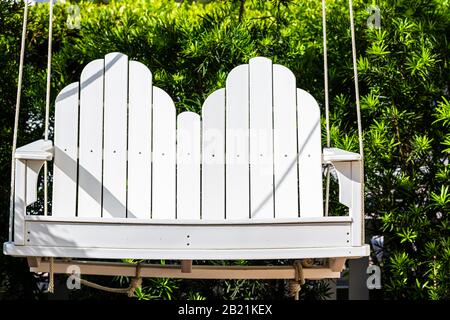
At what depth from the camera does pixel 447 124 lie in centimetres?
417

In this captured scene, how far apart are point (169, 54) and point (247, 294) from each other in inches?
52.7

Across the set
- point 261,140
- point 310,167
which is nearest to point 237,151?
point 261,140

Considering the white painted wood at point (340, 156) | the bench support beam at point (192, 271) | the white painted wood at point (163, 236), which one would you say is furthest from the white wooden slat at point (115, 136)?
the white painted wood at point (340, 156)

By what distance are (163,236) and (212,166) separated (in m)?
0.45

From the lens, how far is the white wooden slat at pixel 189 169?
318 centimetres

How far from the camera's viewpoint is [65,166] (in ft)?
10.4

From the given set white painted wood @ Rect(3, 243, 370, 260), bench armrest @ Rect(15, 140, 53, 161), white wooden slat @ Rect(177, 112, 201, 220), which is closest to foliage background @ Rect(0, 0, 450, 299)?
white wooden slat @ Rect(177, 112, 201, 220)

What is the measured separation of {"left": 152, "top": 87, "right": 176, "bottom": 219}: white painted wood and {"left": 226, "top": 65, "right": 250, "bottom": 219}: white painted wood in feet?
0.71

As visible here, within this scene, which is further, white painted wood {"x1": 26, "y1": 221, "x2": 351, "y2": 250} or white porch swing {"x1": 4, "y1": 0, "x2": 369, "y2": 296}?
white porch swing {"x1": 4, "y1": 0, "x2": 369, "y2": 296}

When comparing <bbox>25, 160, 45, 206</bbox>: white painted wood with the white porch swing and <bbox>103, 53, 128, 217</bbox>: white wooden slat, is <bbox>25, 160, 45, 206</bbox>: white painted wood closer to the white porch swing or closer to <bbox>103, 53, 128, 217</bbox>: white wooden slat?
the white porch swing

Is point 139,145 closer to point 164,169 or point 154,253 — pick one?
point 164,169

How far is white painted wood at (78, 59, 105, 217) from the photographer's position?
318 cm

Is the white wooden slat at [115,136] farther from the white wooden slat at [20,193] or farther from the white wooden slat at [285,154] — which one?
the white wooden slat at [285,154]
